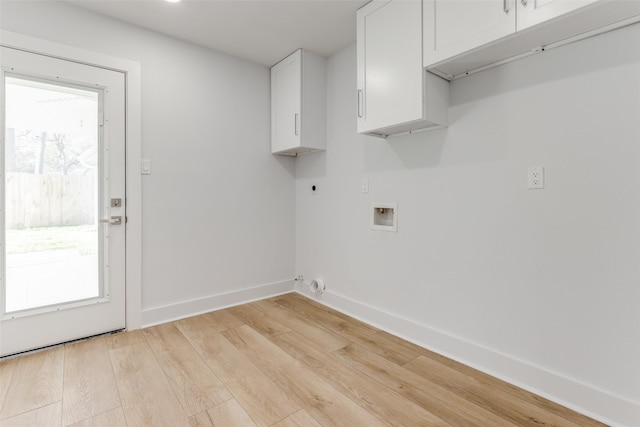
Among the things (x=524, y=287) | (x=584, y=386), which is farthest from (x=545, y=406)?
(x=524, y=287)

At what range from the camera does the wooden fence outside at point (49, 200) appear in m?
2.03

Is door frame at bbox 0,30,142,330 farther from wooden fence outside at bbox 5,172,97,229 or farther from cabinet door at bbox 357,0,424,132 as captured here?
cabinet door at bbox 357,0,424,132

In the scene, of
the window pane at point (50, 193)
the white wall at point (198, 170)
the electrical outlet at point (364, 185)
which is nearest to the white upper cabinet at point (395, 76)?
the electrical outlet at point (364, 185)

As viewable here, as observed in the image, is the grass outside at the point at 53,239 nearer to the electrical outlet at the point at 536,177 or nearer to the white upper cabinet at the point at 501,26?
the white upper cabinet at the point at 501,26

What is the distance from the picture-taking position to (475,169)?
1.95 metres

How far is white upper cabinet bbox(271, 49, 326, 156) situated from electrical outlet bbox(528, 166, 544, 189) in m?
1.78

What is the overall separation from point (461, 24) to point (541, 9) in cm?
37

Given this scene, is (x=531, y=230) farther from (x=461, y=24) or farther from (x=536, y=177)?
(x=461, y=24)

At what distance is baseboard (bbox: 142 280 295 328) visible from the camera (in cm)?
257

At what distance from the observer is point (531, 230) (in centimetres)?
171

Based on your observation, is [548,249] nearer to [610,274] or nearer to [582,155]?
[610,274]

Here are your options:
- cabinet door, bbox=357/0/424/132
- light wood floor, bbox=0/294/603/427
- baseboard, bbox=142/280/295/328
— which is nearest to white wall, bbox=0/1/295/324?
baseboard, bbox=142/280/295/328

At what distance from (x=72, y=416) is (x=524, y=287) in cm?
244

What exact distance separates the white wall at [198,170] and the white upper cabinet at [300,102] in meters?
0.23
